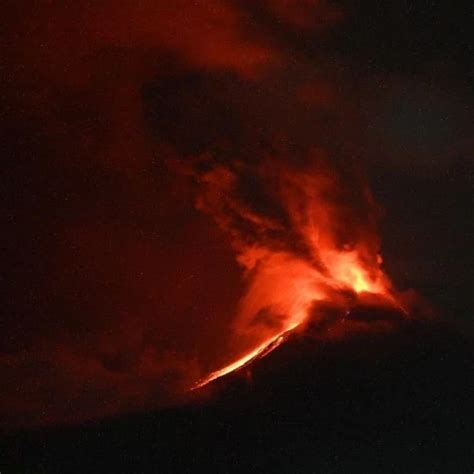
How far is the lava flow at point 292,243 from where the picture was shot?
18.6 ft

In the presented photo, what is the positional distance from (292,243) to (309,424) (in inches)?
74.0

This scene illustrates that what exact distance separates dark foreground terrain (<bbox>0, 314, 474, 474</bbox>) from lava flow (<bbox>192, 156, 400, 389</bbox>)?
53cm

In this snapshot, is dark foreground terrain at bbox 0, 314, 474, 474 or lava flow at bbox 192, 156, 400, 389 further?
lava flow at bbox 192, 156, 400, 389

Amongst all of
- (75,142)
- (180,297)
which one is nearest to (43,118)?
(75,142)

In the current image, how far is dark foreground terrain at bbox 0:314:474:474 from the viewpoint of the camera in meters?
4.31

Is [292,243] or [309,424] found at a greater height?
[292,243]

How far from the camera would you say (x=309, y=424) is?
4562 millimetres

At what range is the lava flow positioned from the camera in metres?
5.67

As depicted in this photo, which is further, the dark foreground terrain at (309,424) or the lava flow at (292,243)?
the lava flow at (292,243)

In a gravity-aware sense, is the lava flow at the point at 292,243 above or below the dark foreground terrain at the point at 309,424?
above

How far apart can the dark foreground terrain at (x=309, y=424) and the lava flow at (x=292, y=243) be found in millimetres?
528

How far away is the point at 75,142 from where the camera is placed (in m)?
6.30

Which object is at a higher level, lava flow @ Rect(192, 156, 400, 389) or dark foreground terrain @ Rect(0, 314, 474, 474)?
lava flow @ Rect(192, 156, 400, 389)

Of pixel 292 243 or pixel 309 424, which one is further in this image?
pixel 292 243
